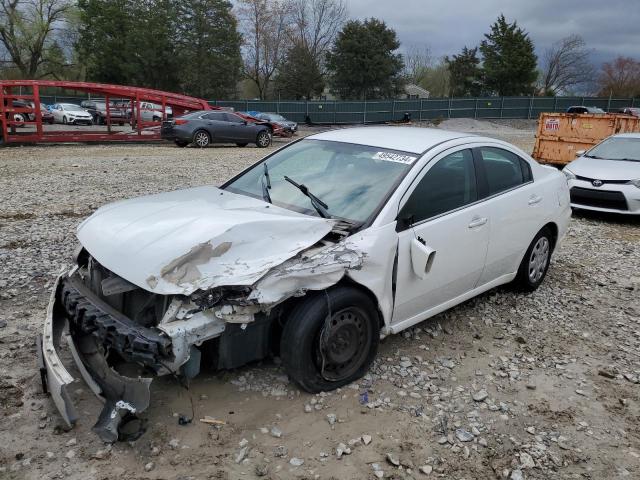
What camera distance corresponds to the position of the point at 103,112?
3197 centimetres

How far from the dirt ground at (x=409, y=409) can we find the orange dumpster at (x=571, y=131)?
9.28 meters

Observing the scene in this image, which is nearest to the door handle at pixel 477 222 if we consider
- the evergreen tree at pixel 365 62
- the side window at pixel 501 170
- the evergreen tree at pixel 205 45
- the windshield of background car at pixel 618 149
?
the side window at pixel 501 170

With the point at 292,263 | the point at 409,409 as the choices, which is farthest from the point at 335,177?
the point at 409,409

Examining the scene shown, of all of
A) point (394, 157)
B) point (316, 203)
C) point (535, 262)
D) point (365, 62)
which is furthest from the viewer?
point (365, 62)

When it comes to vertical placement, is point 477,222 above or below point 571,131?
below

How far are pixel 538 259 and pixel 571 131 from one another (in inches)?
408

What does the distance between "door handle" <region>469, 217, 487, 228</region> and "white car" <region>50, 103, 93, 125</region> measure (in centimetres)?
3072

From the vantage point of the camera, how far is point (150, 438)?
9.82ft

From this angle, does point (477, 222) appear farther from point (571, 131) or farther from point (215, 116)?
point (215, 116)

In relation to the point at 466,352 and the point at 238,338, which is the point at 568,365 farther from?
the point at 238,338

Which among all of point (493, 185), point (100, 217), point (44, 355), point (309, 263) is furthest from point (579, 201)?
point (44, 355)

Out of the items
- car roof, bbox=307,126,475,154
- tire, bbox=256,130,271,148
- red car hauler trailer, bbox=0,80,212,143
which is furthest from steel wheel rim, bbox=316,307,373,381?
tire, bbox=256,130,271,148

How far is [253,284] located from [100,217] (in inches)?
58.8

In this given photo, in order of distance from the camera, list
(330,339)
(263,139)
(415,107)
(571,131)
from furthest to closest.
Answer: (415,107) < (263,139) < (571,131) < (330,339)
